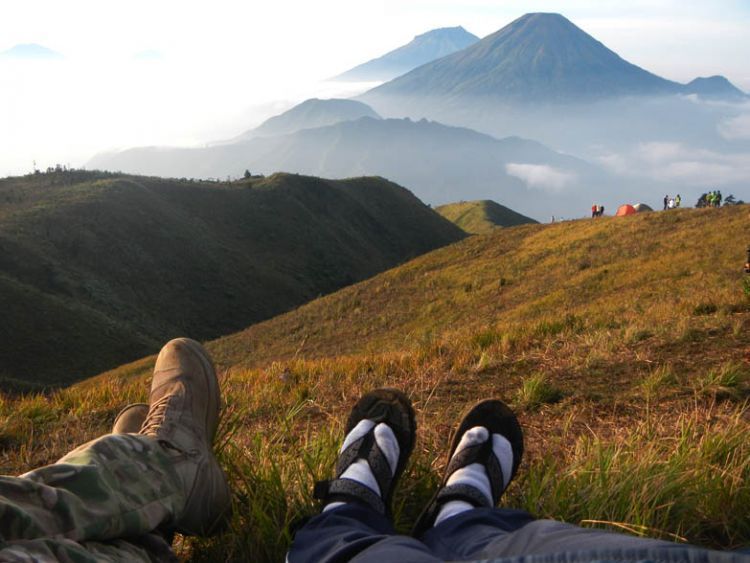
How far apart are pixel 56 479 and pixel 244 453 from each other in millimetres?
937

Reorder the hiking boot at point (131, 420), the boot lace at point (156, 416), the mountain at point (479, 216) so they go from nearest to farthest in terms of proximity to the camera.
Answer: the boot lace at point (156, 416), the hiking boot at point (131, 420), the mountain at point (479, 216)

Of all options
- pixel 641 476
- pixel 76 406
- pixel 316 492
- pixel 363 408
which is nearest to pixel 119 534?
pixel 316 492

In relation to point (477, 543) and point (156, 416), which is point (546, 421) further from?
point (156, 416)

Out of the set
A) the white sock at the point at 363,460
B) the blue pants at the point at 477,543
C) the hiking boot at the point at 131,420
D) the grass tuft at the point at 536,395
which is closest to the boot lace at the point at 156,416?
the hiking boot at the point at 131,420

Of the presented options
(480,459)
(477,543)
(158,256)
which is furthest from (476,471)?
(158,256)

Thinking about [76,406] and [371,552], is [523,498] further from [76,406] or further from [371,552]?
[76,406]

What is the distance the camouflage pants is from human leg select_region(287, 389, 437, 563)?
46cm

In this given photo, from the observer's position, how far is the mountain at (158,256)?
3241cm

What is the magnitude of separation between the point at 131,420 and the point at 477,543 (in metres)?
1.84

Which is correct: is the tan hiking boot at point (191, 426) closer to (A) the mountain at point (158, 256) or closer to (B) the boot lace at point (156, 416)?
(B) the boot lace at point (156, 416)

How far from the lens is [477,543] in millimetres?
1511

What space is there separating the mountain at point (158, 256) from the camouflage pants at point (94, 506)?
27.8m

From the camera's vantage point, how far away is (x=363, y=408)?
95.6 inches

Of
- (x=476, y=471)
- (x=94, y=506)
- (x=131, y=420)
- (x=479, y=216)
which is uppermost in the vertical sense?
(x=94, y=506)
